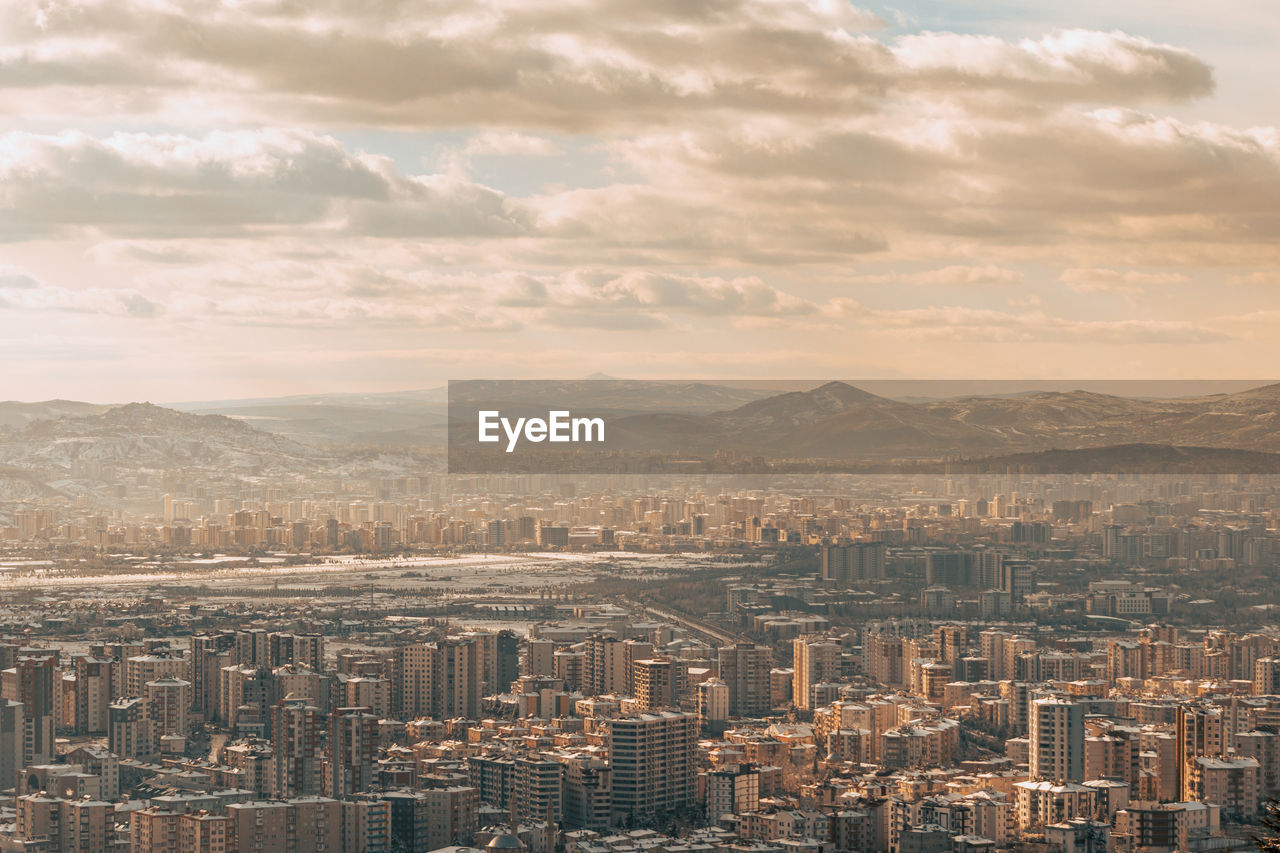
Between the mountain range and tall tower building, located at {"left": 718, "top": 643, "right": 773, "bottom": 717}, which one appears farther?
the mountain range

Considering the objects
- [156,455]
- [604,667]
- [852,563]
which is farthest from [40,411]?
[604,667]

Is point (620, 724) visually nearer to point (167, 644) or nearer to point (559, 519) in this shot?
point (167, 644)

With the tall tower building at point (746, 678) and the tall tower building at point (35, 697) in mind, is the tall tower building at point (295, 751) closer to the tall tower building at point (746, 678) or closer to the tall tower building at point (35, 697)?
the tall tower building at point (35, 697)

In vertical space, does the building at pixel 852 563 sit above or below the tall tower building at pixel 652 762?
above

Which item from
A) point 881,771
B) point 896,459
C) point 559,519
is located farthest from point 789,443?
point 881,771

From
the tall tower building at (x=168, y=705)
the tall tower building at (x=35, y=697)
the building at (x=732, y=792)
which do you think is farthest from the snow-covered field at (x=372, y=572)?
the building at (x=732, y=792)

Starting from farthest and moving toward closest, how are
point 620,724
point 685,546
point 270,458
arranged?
point 270,458, point 685,546, point 620,724

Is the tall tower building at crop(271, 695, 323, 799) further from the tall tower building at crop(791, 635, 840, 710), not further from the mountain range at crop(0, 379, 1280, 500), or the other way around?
the mountain range at crop(0, 379, 1280, 500)

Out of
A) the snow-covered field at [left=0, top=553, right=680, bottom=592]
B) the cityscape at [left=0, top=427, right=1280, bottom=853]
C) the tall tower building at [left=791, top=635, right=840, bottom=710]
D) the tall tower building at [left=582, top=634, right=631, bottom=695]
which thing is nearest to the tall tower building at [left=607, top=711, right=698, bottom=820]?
the cityscape at [left=0, top=427, right=1280, bottom=853]
